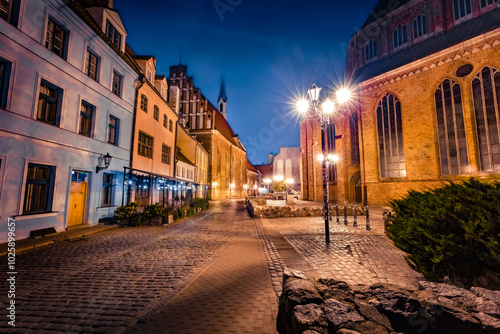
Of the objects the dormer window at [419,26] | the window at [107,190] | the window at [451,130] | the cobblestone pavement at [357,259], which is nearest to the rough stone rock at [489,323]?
the cobblestone pavement at [357,259]

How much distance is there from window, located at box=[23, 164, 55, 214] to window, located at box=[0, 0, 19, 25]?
498cm

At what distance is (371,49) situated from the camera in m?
30.2

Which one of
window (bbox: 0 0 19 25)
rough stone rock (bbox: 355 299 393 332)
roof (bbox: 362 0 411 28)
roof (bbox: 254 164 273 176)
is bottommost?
rough stone rock (bbox: 355 299 393 332)

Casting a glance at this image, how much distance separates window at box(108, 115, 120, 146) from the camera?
12.5 m

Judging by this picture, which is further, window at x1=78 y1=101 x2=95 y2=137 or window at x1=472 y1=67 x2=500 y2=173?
window at x1=472 y1=67 x2=500 y2=173

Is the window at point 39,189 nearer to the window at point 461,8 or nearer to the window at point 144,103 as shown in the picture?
the window at point 144,103

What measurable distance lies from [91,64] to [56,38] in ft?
6.25

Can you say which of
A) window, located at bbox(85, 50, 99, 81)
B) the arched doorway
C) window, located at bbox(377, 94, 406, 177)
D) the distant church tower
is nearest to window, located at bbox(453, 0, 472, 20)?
window, located at bbox(377, 94, 406, 177)

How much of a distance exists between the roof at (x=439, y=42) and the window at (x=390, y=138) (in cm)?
A: 433

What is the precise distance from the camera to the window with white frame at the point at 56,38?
8.84 meters

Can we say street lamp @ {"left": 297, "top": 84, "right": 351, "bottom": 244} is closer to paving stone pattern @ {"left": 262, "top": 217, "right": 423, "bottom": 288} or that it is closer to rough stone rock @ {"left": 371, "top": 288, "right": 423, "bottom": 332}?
paving stone pattern @ {"left": 262, "top": 217, "right": 423, "bottom": 288}

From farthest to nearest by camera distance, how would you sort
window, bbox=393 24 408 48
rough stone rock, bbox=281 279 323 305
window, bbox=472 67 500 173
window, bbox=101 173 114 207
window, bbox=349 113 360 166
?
window, bbox=349 113 360 166 → window, bbox=393 24 408 48 → window, bbox=472 67 500 173 → window, bbox=101 173 114 207 → rough stone rock, bbox=281 279 323 305

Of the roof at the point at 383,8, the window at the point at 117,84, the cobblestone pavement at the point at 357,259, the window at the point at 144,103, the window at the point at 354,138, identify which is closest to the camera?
the cobblestone pavement at the point at 357,259

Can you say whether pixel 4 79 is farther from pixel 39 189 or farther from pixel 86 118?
pixel 39 189
